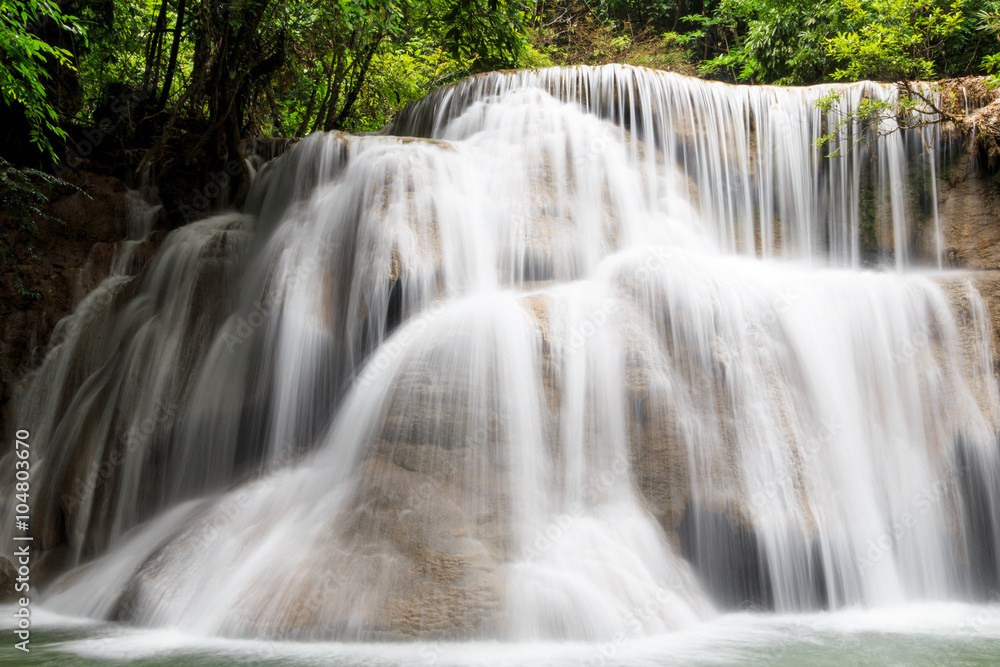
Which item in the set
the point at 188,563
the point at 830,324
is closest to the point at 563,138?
the point at 830,324

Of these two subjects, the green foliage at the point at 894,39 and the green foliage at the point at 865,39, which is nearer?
the green foliage at the point at 894,39

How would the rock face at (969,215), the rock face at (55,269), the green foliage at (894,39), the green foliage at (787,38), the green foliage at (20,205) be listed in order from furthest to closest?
the green foliage at (787,38)
the green foliage at (894,39)
the rock face at (55,269)
the rock face at (969,215)
the green foliage at (20,205)

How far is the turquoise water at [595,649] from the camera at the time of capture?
3859 millimetres

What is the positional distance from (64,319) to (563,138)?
6.71 meters

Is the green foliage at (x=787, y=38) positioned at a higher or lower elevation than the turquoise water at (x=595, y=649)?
higher

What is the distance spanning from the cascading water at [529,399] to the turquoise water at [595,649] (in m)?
0.17

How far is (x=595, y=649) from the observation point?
13.4 feet

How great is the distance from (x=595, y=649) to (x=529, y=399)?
2077 millimetres

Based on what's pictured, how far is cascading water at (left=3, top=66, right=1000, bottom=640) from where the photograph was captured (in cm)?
479

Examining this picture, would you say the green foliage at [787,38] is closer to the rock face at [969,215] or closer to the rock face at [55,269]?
the rock face at [969,215]

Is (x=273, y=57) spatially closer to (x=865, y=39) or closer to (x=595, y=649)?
(x=865, y=39)

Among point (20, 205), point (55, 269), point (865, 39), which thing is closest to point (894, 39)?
point (865, 39)

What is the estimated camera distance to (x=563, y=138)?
341 inches

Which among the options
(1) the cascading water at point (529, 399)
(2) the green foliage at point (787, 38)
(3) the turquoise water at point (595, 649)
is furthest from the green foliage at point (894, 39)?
(3) the turquoise water at point (595, 649)
